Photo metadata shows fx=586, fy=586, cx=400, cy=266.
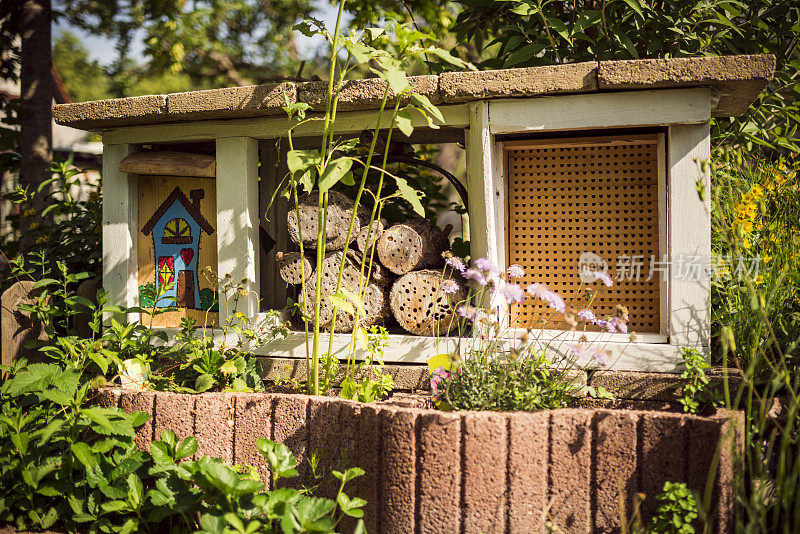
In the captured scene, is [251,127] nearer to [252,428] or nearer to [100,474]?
[252,428]

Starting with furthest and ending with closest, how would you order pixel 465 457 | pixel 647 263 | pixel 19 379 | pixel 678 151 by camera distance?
pixel 647 263 < pixel 678 151 < pixel 19 379 < pixel 465 457

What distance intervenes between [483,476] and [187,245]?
7.11 ft

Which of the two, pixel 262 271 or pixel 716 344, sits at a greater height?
pixel 262 271

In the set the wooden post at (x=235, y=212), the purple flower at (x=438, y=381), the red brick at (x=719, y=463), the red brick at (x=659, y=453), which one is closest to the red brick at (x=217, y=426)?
the wooden post at (x=235, y=212)

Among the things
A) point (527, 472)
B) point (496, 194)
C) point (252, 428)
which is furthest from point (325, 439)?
point (496, 194)

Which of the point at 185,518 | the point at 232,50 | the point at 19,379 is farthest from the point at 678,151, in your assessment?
the point at 232,50

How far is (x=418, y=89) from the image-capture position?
2.80 metres

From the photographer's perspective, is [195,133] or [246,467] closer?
[246,467]

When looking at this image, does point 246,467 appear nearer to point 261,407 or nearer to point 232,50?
point 261,407

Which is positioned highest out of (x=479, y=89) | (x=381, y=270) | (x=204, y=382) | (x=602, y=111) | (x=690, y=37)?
(x=690, y=37)

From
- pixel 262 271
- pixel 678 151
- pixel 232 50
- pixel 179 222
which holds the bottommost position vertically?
pixel 262 271

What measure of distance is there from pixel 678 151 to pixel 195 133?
2491mm

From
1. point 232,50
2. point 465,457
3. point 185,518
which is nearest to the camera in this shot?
point 465,457

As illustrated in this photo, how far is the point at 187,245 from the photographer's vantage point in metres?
3.40
